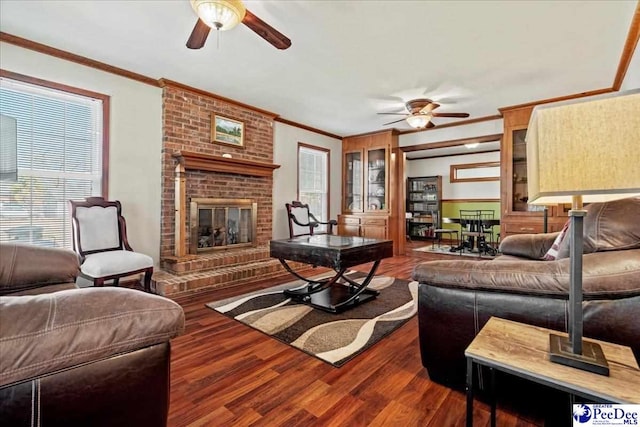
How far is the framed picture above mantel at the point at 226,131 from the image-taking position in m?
4.34

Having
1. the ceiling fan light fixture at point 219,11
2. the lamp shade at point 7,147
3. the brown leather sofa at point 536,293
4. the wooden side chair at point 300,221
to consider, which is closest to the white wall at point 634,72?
the brown leather sofa at point 536,293

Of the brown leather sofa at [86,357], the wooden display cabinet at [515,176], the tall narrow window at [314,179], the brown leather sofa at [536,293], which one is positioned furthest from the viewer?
the tall narrow window at [314,179]

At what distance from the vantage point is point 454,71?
3418 millimetres

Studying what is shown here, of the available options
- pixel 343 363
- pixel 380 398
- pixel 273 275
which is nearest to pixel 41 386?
pixel 380 398

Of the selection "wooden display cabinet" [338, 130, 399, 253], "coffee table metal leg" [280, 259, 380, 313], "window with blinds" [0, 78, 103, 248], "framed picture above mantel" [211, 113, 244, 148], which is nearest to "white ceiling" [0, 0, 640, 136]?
"framed picture above mantel" [211, 113, 244, 148]

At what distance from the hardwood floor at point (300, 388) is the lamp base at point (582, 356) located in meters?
0.59

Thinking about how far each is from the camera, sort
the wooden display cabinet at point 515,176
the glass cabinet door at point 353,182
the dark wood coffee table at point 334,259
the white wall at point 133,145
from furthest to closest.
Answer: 1. the glass cabinet door at point 353,182
2. the wooden display cabinet at point 515,176
3. the white wall at point 133,145
4. the dark wood coffee table at point 334,259

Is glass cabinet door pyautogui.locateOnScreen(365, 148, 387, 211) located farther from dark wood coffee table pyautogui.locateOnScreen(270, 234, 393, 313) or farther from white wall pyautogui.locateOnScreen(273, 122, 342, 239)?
dark wood coffee table pyautogui.locateOnScreen(270, 234, 393, 313)

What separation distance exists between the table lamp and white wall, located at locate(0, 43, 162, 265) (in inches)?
155

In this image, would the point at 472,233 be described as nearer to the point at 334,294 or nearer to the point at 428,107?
the point at 428,107

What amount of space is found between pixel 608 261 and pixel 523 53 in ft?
8.69

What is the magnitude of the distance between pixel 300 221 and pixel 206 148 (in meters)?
2.02

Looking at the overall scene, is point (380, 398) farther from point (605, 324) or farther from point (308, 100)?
point (308, 100)

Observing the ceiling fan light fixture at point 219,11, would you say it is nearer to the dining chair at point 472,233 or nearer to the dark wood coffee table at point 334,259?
the dark wood coffee table at point 334,259
